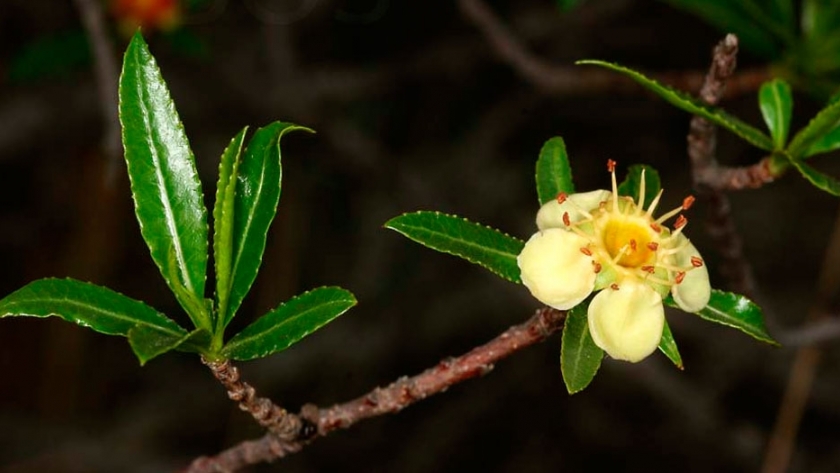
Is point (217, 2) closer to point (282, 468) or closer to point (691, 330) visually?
point (282, 468)

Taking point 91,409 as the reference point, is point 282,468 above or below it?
below

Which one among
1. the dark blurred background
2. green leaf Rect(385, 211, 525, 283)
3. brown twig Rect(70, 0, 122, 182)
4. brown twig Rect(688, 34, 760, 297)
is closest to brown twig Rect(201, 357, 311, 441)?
green leaf Rect(385, 211, 525, 283)

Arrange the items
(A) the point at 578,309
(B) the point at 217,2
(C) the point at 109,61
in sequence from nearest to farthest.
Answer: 1. (A) the point at 578,309
2. (C) the point at 109,61
3. (B) the point at 217,2

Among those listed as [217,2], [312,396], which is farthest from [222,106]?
[312,396]

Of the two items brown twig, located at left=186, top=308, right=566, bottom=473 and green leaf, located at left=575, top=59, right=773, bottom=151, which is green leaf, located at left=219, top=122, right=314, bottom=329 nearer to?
brown twig, located at left=186, top=308, right=566, bottom=473

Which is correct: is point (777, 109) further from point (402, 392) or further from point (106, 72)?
point (106, 72)

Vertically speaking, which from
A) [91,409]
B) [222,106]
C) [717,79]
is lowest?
[91,409]

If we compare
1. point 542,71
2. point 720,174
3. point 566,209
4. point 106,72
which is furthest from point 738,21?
point 106,72

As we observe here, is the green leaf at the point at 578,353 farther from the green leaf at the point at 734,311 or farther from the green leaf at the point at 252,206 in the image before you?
the green leaf at the point at 252,206
